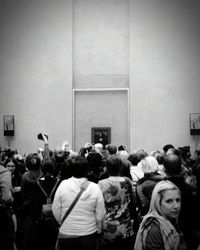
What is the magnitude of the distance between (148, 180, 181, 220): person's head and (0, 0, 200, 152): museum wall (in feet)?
49.2

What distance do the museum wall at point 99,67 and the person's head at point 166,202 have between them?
49.2 feet

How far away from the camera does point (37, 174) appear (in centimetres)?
619

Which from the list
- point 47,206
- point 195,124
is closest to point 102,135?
point 195,124

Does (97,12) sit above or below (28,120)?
above

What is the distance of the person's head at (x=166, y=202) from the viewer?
3.20m

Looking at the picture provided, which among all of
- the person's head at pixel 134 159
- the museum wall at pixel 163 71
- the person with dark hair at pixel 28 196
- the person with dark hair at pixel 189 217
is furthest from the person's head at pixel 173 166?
the museum wall at pixel 163 71

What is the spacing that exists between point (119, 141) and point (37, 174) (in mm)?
12576

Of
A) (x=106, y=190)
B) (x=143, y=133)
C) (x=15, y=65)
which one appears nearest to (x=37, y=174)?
(x=106, y=190)

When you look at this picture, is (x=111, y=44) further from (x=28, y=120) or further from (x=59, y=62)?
(x=28, y=120)

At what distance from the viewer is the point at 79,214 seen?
429 cm

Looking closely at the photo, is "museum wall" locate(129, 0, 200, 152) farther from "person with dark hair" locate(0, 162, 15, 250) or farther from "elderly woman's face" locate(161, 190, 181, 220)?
"elderly woman's face" locate(161, 190, 181, 220)

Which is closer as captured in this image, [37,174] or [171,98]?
[37,174]

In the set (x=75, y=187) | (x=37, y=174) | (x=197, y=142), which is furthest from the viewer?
(x=197, y=142)

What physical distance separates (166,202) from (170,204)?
0.12ft
